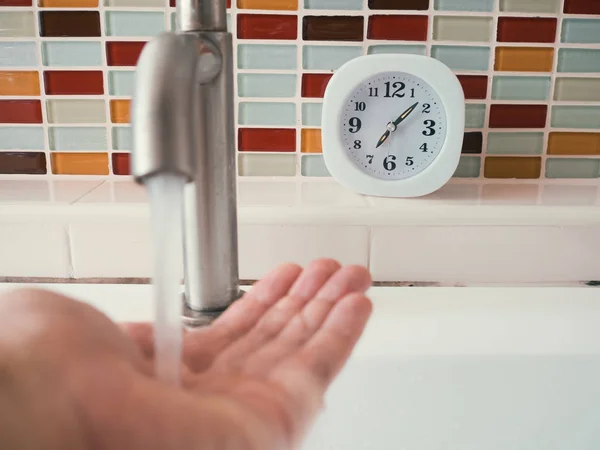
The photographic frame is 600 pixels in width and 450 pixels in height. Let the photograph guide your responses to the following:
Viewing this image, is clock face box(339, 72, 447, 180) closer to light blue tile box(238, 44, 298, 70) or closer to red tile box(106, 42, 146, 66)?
light blue tile box(238, 44, 298, 70)

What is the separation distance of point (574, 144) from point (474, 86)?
6.0 inches

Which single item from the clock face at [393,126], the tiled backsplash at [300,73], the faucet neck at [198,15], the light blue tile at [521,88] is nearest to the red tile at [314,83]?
the tiled backsplash at [300,73]

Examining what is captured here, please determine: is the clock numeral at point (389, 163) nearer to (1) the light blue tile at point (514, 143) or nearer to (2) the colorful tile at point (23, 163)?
(1) the light blue tile at point (514, 143)

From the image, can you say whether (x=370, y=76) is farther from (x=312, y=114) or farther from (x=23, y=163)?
(x=23, y=163)

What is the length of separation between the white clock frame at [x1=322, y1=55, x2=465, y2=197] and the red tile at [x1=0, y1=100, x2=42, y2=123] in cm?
37

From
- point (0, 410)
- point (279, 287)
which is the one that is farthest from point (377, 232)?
point (0, 410)

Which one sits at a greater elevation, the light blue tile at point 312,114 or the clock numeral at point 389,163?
the light blue tile at point 312,114

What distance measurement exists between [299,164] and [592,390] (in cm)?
41

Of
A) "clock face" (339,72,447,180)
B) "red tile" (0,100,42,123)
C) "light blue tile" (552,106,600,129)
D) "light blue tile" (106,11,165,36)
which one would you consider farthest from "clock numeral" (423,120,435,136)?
"red tile" (0,100,42,123)

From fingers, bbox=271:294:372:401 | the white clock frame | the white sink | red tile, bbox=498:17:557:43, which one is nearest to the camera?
fingers, bbox=271:294:372:401

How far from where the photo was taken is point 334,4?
703 millimetres

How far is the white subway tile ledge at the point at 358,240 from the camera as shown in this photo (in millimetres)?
589

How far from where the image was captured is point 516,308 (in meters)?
0.56

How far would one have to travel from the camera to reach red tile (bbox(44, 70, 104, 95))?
72 cm
